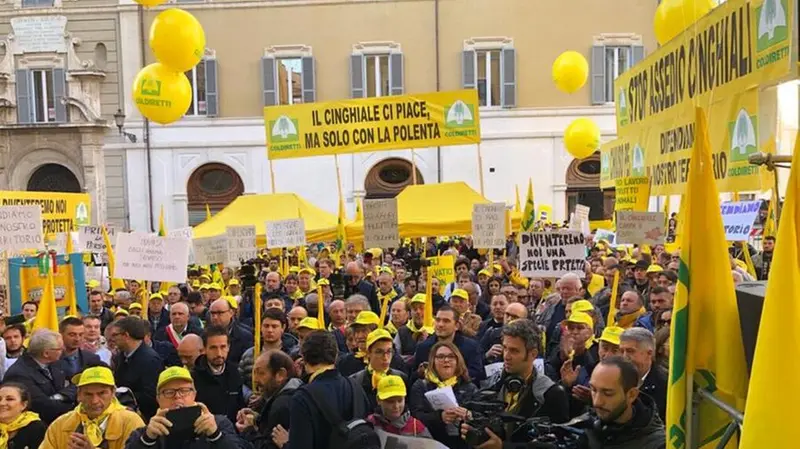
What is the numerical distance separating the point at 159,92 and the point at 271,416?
8329 millimetres

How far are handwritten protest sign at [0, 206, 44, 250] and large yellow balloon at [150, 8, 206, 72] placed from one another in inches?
115

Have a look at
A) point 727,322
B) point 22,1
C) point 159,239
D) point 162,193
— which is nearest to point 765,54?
point 727,322

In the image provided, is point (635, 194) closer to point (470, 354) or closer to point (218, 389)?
point (470, 354)

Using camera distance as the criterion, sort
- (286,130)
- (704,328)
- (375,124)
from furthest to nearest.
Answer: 1. (286,130)
2. (375,124)
3. (704,328)

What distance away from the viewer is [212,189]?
27.0m

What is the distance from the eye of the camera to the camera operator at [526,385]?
4500 mm

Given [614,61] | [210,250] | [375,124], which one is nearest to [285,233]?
[210,250]

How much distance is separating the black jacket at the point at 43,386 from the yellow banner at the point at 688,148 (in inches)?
182

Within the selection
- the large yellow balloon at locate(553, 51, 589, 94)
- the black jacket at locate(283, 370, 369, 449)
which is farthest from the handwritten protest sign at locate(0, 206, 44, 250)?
the large yellow balloon at locate(553, 51, 589, 94)

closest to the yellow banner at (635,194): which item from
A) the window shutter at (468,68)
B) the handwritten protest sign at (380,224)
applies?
the handwritten protest sign at (380,224)

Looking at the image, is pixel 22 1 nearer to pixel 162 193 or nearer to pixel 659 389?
pixel 162 193

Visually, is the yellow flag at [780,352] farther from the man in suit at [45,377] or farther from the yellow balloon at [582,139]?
the yellow balloon at [582,139]

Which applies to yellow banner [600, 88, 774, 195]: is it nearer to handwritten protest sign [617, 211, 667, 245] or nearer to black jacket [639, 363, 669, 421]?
black jacket [639, 363, 669, 421]

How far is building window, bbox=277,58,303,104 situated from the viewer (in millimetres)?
26250
